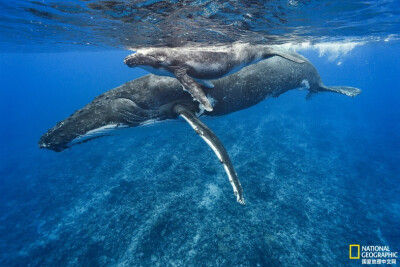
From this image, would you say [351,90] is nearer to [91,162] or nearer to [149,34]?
[149,34]

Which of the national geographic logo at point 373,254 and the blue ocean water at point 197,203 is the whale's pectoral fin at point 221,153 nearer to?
the blue ocean water at point 197,203

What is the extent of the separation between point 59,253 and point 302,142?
1911 cm

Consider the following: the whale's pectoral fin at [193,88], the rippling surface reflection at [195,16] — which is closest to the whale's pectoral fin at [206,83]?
the whale's pectoral fin at [193,88]

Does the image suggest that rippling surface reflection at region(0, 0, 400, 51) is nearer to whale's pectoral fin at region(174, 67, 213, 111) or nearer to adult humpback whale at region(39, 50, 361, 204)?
adult humpback whale at region(39, 50, 361, 204)

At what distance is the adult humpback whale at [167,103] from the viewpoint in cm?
525

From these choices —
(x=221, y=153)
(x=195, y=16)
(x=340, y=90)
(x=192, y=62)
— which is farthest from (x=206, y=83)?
(x=340, y=90)

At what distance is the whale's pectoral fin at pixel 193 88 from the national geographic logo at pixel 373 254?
8687mm

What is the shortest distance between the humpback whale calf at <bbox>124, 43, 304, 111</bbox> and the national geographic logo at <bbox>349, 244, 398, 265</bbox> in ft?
28.7

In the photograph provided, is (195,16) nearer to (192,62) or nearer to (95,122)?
(192,62)

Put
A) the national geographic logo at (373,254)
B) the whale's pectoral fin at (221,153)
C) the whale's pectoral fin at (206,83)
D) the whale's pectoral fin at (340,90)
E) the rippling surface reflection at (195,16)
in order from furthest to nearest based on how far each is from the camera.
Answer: the whale's pectoral fin at (340,90) < the rippling surface reflection at (195,16) < the national geographic logo at (373,254) < the whale's pectoral fin at (206,83) < the whale's pectoral fin at (221,153)

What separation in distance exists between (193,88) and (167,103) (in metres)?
1.92

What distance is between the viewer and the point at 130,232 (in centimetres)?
908

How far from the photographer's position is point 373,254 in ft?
27.4

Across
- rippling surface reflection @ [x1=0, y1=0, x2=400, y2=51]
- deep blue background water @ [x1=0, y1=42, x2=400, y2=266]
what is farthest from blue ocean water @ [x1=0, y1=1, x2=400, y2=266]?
rippling surface reflection @ [x1=0, y1=0, x2=400, y2=51]
